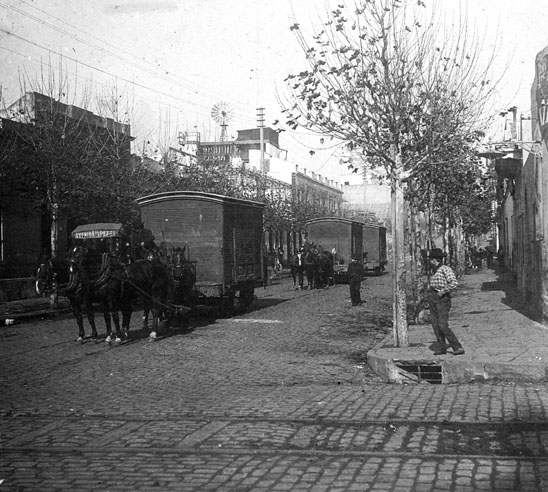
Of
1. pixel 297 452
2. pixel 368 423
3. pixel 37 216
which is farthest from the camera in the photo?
pixel 37 216

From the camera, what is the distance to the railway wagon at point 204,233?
18.3m

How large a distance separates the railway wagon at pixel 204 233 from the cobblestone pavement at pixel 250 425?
5.37m

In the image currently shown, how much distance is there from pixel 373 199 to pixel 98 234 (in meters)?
88.8

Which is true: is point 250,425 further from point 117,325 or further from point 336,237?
point 336,237

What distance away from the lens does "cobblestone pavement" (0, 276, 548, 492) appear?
5430 mm

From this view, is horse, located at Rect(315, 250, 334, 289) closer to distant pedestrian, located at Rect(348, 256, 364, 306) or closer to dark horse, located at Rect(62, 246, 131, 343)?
distant pedestrian, located at Rect(348, 256, 364, 306)

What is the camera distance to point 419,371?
32.6 ft

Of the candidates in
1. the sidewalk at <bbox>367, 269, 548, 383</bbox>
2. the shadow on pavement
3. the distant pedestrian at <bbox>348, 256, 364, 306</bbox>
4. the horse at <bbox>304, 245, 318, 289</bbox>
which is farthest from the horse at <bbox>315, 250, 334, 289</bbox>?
the sidewalk at <bbox>367, 269, 548, 383</bbox>

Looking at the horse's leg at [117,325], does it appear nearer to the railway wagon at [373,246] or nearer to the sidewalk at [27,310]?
the sidewalk at [27,310]

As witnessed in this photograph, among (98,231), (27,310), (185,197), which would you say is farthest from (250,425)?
(98,231)

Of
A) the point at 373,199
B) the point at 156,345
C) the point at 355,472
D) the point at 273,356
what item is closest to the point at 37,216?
the point at 156,345

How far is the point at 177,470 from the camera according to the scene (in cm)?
566

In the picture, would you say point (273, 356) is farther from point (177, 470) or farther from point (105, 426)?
point (177, 470)

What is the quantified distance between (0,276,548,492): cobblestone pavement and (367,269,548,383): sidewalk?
9.8 inches
